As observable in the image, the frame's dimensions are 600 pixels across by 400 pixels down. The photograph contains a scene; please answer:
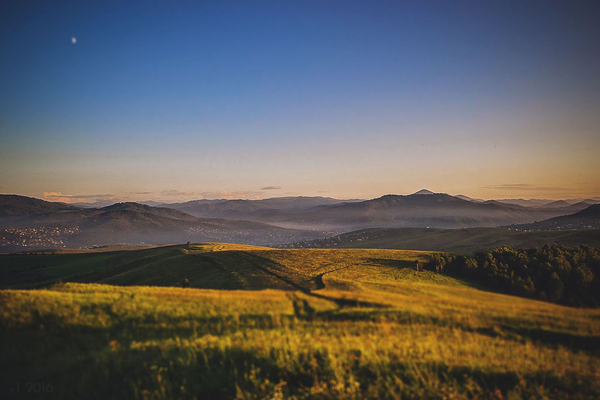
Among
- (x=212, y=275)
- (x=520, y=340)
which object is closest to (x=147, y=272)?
(x=212, y=275)

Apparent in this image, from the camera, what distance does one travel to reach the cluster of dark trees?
32.6 m

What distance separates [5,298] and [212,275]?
24160mm

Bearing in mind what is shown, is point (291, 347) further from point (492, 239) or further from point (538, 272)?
point (492, 239)

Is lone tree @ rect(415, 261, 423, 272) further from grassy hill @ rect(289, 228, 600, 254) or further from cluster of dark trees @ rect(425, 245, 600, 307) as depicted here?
grassy hill @ rect(289, 228, 600, 254)

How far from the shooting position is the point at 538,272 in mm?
37000

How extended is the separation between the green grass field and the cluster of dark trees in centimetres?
1396

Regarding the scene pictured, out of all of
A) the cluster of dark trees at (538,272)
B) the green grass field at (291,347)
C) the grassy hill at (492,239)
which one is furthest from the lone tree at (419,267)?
the grassy hill at (492,239)

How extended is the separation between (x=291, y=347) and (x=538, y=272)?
38182mm

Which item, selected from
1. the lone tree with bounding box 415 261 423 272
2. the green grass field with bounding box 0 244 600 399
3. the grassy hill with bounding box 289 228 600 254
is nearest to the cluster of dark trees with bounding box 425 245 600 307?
the lone tree with bounding box 415 261 423 272

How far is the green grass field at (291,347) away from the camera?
12.3 meters

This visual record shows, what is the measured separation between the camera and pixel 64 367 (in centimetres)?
1400

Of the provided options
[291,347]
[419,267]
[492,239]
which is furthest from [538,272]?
[492,239]

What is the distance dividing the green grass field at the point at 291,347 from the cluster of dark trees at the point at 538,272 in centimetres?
1396

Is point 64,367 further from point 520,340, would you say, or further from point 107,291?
point 520,340
